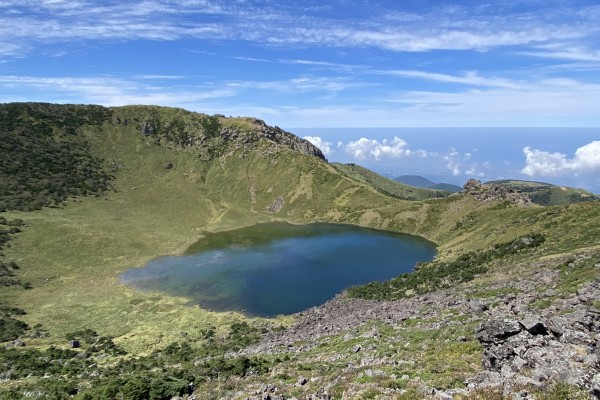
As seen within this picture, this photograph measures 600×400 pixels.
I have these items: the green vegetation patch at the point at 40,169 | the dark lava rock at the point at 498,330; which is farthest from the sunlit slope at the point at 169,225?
the dark lava rock at the point at 498,330

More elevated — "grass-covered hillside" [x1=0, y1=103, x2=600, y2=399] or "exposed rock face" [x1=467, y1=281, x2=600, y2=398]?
"exposed rock face" [x1=467, y1=281, x2=600, y2=398]

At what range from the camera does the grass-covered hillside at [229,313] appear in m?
30.5

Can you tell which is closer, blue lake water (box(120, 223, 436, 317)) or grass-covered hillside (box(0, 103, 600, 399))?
grass-covered hillside (box(0, 103, 600, 399))

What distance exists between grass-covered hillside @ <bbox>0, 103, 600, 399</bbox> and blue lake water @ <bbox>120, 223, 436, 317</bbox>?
5939 mm

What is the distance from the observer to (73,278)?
303 ft

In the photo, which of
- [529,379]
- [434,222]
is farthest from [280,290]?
[434,222]

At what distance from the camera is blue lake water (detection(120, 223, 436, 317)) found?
3125 inches

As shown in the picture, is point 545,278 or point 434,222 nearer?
point 545,278

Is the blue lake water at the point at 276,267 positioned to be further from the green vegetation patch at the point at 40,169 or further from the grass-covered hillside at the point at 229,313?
the green vegetation patch at the point at 40,169

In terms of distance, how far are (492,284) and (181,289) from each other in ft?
208

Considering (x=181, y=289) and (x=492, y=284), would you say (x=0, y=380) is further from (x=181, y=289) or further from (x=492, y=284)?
(x=492, y=284)

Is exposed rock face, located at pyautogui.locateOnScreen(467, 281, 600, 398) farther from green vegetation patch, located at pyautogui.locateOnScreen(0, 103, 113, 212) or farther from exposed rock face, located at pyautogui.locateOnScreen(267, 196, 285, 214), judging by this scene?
exposed rock face, located at pyautogui.locateOnScreen(267, 196, 285, 214)

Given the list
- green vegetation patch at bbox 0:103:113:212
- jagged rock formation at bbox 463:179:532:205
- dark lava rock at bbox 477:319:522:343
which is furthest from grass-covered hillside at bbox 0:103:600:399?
jagged rock formation at bbox 463:179:532:205

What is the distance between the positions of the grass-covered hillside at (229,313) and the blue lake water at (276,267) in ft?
Answer: 19.5
